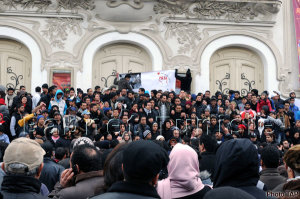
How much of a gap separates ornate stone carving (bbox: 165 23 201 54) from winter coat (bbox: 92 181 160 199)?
61.0 feet

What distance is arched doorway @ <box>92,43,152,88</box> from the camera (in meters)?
21.7

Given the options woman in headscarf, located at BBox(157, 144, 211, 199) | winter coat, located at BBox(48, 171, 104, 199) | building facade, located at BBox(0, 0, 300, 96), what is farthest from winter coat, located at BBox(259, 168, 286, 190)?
building facade, located at BBox(0, 0, 300, 96)

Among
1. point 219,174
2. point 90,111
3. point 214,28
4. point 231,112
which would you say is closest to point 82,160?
point 219,174

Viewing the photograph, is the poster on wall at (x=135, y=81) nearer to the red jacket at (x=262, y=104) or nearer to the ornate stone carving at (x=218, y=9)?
the ornate stone carving at (x=218, y=9)

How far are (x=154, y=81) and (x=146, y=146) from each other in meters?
16.2

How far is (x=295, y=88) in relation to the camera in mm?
22047

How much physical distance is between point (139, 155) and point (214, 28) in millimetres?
19332

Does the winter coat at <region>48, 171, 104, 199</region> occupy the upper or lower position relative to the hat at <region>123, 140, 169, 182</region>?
lower

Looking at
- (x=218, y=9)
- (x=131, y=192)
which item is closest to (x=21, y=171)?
(x=131, y=192)

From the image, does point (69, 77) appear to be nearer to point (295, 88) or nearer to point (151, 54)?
point (151, 54)

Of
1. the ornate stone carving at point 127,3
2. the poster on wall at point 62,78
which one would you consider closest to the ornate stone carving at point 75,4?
the ornate stone carving at point 127,3

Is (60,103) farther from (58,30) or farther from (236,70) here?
(236,70)

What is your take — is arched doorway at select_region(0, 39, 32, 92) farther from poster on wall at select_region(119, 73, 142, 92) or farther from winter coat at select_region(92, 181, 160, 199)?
winter coat at select_region(92, 181, 160, 199)

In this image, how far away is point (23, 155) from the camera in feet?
12.2
